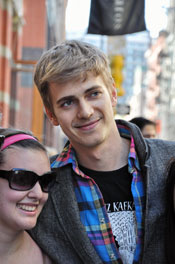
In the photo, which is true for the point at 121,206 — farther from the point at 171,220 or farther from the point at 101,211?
the point at 171,220

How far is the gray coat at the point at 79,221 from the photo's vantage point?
8.09ft

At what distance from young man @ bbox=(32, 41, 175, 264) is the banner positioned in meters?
5.57

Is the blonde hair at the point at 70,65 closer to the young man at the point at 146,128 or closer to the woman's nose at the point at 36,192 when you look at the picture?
the woman's nose at the point at 36,192

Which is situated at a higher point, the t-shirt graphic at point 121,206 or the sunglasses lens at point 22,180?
the sunglasses lens at point 22,180

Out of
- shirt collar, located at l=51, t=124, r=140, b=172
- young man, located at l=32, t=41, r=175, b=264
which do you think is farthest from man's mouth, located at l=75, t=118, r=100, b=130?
shirt collar, located at l=51, t=124, r=140, b=172

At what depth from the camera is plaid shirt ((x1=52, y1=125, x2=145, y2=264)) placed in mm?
2510

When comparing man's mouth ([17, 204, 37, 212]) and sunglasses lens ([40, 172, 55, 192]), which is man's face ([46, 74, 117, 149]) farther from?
man's mouth ([17, 204, 37, 212])

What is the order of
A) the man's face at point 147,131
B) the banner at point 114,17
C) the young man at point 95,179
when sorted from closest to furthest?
the young man at point 95,179 < the man's face at point 147,131 < the banner at point 114,17

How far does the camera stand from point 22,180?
7.52ft

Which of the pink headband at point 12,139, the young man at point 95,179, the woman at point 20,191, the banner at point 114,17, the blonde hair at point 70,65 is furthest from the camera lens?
the banner at point 114,17

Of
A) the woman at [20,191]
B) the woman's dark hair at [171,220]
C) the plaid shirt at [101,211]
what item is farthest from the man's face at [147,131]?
the woman at [20,191]

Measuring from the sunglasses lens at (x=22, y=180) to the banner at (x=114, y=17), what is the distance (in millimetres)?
6227

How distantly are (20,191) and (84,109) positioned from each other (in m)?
0.71

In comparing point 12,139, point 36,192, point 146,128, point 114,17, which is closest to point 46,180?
point 36,192
